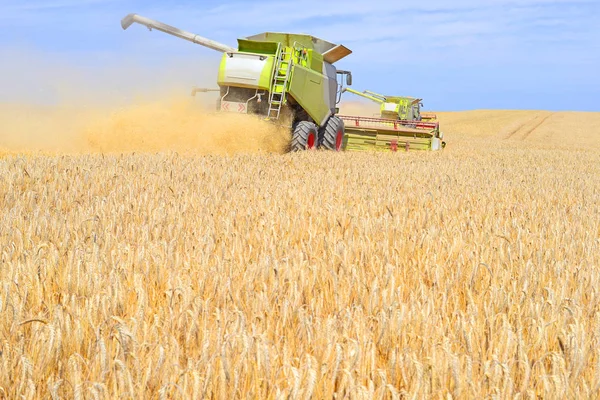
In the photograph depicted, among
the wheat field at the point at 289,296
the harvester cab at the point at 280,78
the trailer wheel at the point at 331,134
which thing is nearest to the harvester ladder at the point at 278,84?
the harvester cab at the point at 280,78

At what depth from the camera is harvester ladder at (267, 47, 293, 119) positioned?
1063 cm

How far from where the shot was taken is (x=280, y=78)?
421 inches

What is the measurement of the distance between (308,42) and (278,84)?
1511 mm

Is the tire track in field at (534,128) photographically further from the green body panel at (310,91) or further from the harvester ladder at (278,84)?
the harvester ladder at (278,84)

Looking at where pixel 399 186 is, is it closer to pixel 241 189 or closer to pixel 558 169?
pixel 241 189

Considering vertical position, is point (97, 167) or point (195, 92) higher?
point (195, 92)

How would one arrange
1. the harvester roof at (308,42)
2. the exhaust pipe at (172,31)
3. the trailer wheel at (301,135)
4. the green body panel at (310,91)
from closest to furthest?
the green body panel at (310,91) < the trailer wheel at (301,135) < the harvester roof at (308,42) < the exhaust pipe at (172,31)

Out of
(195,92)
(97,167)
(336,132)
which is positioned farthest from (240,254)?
(336,132)

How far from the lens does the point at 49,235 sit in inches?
140

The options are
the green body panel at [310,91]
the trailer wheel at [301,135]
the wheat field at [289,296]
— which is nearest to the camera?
the wheat field at [289,296]

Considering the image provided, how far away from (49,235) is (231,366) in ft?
7.19

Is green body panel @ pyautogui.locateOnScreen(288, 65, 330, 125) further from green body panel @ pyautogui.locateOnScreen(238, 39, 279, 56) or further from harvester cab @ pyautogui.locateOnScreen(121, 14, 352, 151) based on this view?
green body panel @ pyautogui.locateOnScreen(238, 39, 279, 56)

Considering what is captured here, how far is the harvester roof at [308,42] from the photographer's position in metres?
11.6

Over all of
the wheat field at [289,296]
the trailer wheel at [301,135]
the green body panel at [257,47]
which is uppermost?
the green body panel at [257,47]
